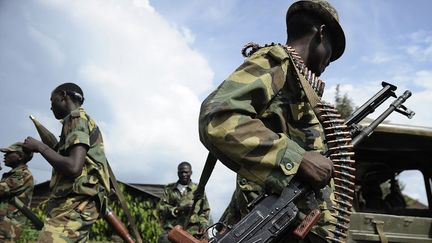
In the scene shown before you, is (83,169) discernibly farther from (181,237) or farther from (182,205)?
(182,205)

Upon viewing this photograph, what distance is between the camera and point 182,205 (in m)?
10.4

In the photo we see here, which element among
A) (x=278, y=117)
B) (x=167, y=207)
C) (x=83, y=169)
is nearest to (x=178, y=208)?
(x=167, y=207)

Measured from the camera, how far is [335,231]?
2.38 m

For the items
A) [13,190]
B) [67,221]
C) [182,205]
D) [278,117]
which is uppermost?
[13,190]

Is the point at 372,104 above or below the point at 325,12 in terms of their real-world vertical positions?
below

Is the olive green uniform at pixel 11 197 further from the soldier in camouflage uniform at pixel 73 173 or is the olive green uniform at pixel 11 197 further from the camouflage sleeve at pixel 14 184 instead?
the soldier in camouflage uniform at pixel 73 173

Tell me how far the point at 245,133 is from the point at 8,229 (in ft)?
24.9

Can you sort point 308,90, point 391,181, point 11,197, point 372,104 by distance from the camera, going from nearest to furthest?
point 308,90
point 372,104
point 391,181
point 11,197

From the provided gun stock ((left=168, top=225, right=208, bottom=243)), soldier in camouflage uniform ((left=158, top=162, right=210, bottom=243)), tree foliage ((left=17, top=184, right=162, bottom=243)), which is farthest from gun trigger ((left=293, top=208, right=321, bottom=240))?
tree foliage ((left=17, top=184, right=162, bottom=243))

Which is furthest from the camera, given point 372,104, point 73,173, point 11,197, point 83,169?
point 11,197

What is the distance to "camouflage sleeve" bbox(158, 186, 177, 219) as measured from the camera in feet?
34.3

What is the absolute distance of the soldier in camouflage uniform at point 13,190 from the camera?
326 inches

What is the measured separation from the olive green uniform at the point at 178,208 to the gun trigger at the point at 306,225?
7993mm

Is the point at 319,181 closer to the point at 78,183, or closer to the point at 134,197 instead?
the point at 78,183
